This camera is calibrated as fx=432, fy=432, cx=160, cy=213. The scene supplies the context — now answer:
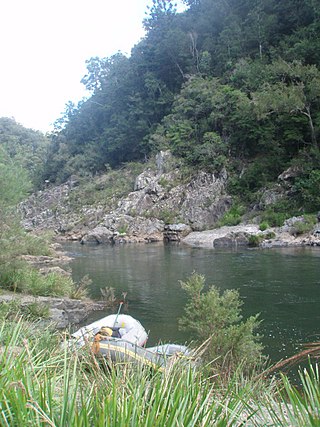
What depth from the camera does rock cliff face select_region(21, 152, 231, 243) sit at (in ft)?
122

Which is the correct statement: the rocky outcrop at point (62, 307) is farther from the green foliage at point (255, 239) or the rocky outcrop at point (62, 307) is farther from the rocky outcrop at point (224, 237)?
the rocky outcrop at point (224, 237)

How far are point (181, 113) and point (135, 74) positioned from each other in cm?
1404

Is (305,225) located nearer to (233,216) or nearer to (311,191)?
(311,191)

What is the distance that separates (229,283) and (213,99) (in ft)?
93.5

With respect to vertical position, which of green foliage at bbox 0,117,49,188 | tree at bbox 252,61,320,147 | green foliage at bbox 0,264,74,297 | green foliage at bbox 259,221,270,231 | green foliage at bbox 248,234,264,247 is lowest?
green foliage at bbox 0,264,74,297

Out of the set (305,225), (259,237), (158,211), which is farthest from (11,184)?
(158,211)

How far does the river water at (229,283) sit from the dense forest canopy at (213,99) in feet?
38.6

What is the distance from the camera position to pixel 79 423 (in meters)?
1.68

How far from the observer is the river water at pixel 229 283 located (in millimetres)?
9991

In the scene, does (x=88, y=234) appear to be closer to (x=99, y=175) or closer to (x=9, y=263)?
(x=99, y=175)

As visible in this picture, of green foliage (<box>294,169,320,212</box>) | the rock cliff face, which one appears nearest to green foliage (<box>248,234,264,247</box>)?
green foliage (<box>294,169,320,212</box>)

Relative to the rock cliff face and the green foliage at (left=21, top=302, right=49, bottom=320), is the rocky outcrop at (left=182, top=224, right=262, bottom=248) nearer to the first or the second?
the rock cliff face

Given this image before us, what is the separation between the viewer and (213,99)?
133 feet

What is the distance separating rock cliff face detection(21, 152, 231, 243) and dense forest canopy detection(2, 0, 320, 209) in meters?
1.91
